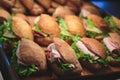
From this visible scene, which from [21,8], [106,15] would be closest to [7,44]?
[21,8]

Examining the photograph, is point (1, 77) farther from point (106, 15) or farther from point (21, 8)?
point (106, 15)

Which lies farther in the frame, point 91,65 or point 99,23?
point 99,23

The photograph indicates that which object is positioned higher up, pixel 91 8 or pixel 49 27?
pixel 91 8

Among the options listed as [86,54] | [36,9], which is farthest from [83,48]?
[36,9]

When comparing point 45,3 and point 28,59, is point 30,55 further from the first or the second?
point 45,3

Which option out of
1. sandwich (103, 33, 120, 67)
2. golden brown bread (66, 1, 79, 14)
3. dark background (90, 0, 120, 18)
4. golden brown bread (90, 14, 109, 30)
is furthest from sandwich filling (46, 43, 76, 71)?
dark background (90, 0, 120, 18)

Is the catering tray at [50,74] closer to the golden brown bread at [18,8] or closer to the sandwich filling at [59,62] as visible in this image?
the sandwich filling at [59,62]
